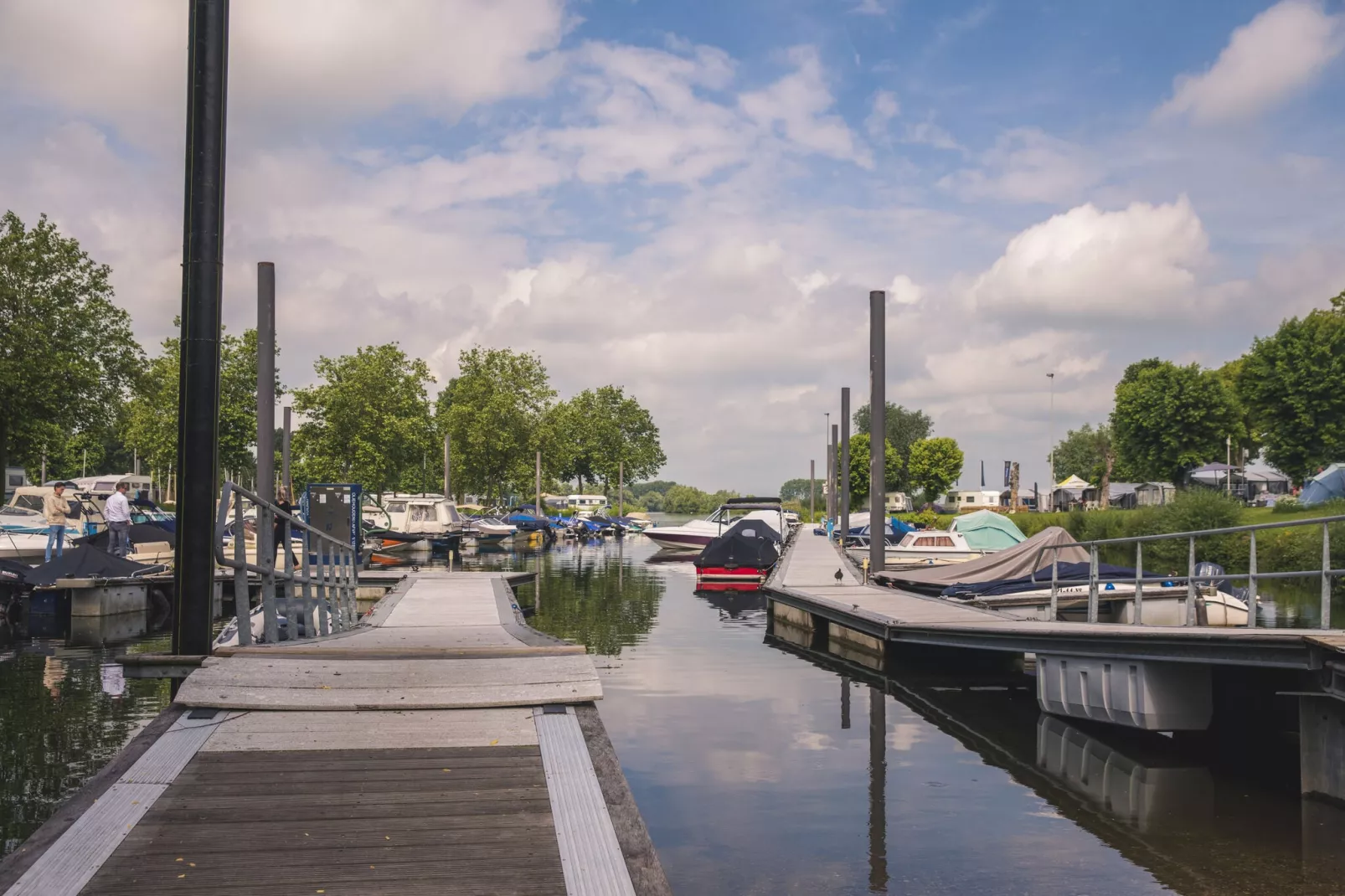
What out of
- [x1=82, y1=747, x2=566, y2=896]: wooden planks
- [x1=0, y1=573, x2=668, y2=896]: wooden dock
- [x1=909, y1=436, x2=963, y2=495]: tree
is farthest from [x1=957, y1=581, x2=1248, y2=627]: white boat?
[x1=909, y1=436, x2=963, y2=495]: tree

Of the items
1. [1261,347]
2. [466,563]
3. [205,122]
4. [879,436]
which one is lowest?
[466,563]

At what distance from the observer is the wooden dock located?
4246mm

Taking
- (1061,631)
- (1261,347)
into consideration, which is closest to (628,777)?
(1061,631)

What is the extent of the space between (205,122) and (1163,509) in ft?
116

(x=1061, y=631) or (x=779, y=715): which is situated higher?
(x=1061, y=631)

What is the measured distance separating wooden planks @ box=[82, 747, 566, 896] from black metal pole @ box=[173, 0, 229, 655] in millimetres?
2232

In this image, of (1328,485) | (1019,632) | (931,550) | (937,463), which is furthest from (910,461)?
(1019,632)

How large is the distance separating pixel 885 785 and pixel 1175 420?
6396cm

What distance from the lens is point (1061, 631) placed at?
439 inches

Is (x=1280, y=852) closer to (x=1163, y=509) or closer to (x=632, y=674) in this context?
(x=632, y=674)

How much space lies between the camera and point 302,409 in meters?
61.8

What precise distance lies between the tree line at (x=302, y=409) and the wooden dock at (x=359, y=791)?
13.2 m

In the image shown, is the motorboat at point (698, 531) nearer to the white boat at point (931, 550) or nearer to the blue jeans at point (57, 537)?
the white boat at point (931, 550)

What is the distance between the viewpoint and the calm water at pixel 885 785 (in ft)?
23.3
